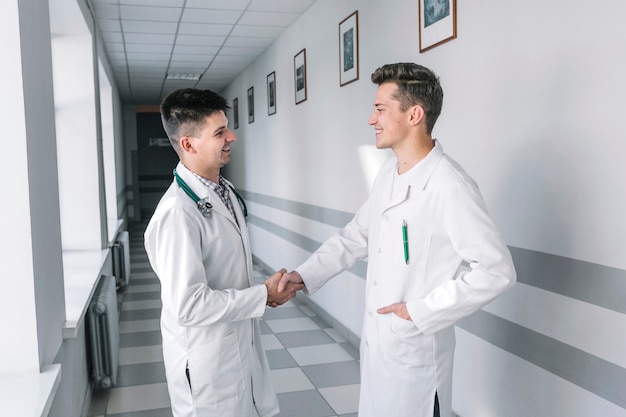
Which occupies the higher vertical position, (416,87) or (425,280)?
(416,87)

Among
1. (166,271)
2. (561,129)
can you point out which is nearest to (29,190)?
(166,271)

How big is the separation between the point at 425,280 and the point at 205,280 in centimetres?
72

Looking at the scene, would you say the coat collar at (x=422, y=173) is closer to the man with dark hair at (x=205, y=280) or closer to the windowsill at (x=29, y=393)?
the man with dark hair at (x=205, y=280)

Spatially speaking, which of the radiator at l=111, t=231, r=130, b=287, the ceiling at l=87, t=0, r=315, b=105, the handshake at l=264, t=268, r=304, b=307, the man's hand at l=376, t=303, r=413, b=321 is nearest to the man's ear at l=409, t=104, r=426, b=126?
the man's hand at l=376, t=303, r=413, b=321

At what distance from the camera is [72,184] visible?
5.00 meters

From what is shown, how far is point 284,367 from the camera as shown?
408cm

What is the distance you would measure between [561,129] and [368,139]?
6.53 ft

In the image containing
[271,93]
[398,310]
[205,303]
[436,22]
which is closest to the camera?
[205,303]

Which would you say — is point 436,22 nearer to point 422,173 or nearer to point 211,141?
point 422,173

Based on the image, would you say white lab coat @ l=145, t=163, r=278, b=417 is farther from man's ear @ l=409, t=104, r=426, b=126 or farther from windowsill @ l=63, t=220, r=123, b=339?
windowsill @ l=63, t=220, r=123, b=339

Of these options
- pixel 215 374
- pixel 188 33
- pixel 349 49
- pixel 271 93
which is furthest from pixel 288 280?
pixel 271 93

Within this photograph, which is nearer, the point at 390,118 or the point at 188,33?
the point at 390,118

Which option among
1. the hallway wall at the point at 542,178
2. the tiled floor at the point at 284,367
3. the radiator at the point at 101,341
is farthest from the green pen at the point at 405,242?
the radiator at the point at 101,341

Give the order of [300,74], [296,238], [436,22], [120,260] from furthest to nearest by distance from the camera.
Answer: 1. [120,260]
2. [296,238]
3. [300,74]
4. [436,22]
